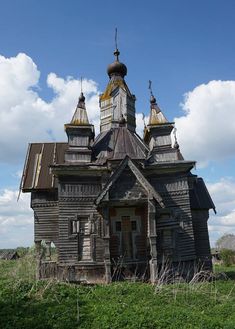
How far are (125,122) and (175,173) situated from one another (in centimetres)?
517

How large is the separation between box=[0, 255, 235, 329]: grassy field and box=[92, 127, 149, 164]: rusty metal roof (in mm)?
7087

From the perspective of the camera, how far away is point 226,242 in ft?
163

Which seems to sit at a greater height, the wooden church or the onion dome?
the onion dome

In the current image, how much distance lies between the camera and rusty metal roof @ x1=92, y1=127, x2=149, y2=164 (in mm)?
18862

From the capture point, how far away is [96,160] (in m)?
19.0

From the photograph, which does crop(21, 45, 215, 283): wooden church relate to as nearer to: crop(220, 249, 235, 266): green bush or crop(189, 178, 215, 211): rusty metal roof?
crop(189, 178, 215, 211): rusty metal roof

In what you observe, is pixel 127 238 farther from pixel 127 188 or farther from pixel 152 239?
pixel 127 188

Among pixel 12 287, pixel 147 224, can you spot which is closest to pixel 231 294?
pixel 147 224

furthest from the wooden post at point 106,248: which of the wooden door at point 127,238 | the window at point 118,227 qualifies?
the window at point 118,227

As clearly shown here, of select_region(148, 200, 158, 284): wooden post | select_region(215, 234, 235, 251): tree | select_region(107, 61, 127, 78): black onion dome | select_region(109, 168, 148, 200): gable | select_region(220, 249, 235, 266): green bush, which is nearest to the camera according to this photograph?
select_region(148, 200, 158, 284): wooden post

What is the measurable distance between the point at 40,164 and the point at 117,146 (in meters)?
4.53

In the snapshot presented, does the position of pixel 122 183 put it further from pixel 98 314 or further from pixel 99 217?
pixel 98 314

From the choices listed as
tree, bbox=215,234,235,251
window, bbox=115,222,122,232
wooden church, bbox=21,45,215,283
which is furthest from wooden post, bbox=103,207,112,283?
tree, bbox=215,234,235,251

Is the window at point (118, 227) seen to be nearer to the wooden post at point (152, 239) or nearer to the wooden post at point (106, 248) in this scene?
the wooden post at point (106, 248)
